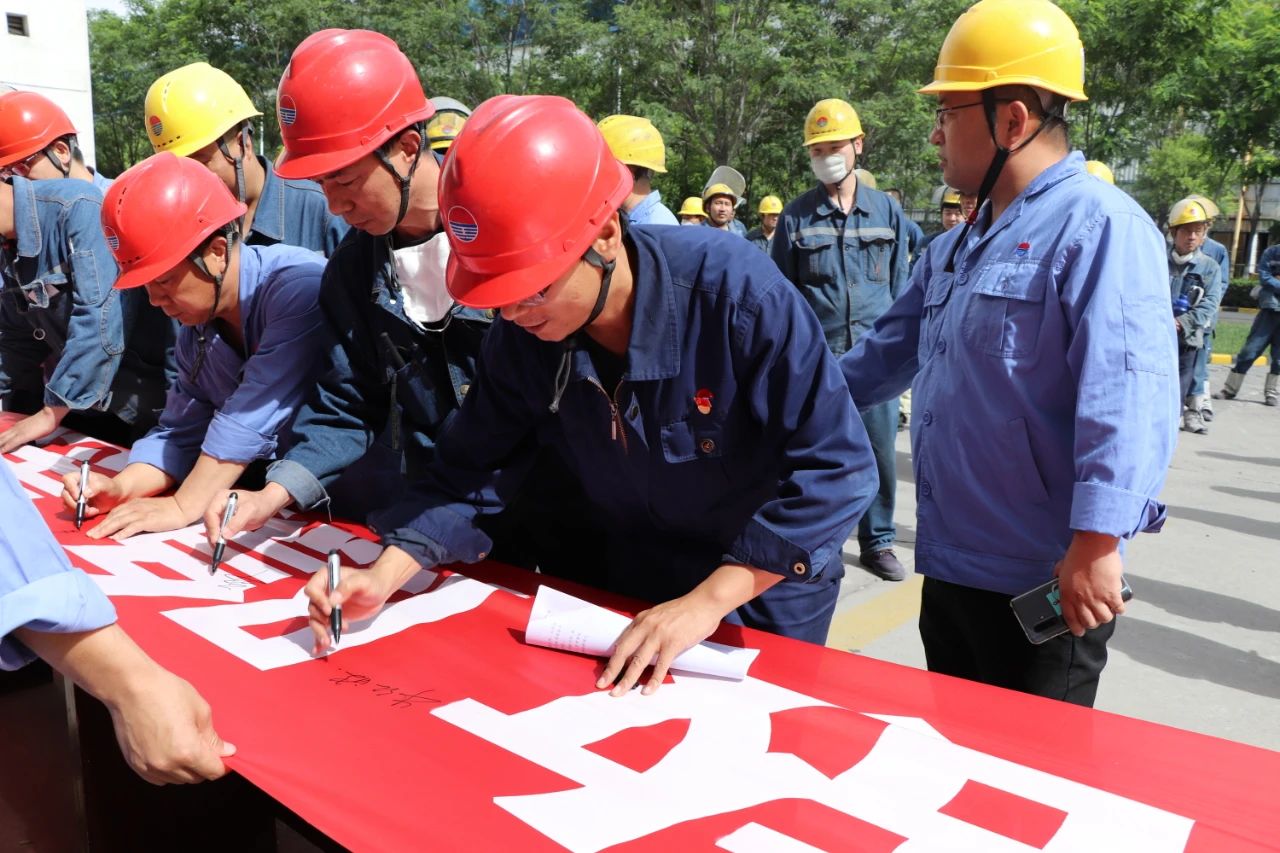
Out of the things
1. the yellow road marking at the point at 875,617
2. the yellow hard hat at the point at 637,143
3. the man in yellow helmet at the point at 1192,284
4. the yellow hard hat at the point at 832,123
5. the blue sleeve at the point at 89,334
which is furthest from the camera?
the man in yellow helmet at the point at 1192,284

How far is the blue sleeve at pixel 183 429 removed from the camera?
8.25 ft

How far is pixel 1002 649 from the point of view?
1815 millimetres

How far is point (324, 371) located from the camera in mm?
2246

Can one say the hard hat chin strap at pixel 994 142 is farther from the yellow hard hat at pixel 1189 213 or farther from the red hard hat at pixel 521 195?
the yellow hard hat at pixel 1189 213

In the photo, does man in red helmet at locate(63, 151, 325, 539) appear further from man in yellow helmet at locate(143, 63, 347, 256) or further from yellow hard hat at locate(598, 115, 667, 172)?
yellow hard hat at locate(598, 115, 667, 172)

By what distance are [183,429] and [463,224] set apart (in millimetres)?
1547

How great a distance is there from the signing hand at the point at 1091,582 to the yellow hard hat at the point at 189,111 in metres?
2.57

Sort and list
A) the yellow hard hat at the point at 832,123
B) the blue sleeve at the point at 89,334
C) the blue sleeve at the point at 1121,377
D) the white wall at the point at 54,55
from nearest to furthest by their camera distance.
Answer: the blue sleeve at the point at 1121,377 → the blue sleeve at the point at 89,334 → the yellow hard hat at the point at 832,123 → the white wall at the point at 54,55

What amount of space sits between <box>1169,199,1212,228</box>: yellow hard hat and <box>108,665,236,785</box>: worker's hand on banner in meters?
7.65

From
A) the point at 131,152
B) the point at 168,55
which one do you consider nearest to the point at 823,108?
the point at 168,55

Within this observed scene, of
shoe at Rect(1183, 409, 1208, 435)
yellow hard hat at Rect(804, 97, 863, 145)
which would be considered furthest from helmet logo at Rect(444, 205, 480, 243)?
shoe at Rect(1183, 409, 1208, 435)

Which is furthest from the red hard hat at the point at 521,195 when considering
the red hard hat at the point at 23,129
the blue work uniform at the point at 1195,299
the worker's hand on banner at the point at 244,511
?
the blue work uniform at the point at 1195,299

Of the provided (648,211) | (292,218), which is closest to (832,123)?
(648,211)

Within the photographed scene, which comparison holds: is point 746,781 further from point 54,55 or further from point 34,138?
point 54,55
